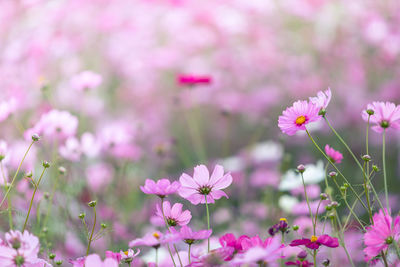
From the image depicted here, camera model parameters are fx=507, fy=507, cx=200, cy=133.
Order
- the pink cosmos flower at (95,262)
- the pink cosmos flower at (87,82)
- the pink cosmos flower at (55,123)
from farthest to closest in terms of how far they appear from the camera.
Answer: the pink cosmos flower at (87,82), the pink cosmos flower at (55,123), the pink cosmos flower at (95,262)

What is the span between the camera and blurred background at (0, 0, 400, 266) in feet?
4.58

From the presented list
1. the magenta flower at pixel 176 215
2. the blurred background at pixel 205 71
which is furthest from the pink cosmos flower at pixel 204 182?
the blurred background at pixel 205 71

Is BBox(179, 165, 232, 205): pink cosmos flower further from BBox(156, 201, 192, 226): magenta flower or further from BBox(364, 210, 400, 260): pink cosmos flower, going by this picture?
BBox(364, 210, 400, 260): pink cosmos flower

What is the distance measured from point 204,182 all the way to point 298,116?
0.40ft

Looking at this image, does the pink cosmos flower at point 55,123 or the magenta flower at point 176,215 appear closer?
the magenta flower at point 176,215

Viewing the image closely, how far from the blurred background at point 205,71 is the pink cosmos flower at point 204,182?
2.23 feet

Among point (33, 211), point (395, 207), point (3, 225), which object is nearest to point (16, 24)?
point (33, 211)

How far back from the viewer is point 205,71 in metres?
1.69

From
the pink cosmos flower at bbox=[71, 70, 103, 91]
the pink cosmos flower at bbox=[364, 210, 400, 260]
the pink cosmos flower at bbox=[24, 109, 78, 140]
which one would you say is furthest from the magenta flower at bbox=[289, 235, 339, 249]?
the pink cosmos flower at bbox=[71, 70, 103, 91]

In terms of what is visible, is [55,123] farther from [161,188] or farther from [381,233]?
[381,233]

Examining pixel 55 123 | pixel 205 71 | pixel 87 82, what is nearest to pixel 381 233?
pixel 55 123

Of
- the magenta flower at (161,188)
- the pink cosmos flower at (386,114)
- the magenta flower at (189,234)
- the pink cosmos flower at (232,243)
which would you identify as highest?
the pink cosmos flower at (386,114)

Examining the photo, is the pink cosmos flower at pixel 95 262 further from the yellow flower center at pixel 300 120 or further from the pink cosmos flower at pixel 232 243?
the yellow flower center at pixel 300 120

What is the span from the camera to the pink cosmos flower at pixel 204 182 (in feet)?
1.65
